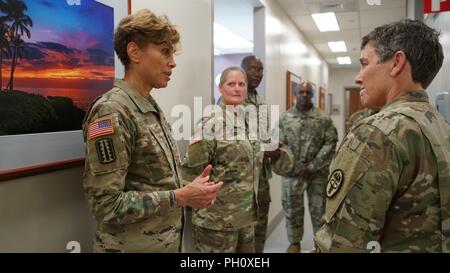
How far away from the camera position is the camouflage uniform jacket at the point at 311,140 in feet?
10.4

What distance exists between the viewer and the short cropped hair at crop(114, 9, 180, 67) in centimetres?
115

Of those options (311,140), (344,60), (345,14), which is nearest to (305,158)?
(311,140)

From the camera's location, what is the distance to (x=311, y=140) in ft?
10.5

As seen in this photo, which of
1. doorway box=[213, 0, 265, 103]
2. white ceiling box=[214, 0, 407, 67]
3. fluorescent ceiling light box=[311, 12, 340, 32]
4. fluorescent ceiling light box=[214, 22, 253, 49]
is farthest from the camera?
fluorescent ceiling light box=[214, 22, 253, 49]

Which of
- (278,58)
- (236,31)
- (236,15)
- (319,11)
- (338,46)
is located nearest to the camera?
(278,58)

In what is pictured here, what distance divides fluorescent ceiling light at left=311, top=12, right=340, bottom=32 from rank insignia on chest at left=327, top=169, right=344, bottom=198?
A: 4374 mm

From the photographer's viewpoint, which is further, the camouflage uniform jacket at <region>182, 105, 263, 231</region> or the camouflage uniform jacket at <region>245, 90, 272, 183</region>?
the camouflage uniform jacket at <region>245, 90, 272, 183</region>

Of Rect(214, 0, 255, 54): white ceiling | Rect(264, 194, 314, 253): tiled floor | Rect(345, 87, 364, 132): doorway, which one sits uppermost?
Rect(214, 0, 255, 54): white ceiling

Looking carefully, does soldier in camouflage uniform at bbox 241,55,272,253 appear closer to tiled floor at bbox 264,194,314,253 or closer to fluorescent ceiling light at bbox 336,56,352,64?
tiled floor at bbox 264,194,314,253

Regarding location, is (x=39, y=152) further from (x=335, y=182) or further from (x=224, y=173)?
(x=224, y=173)

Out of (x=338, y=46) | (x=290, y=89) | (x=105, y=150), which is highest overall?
(x=338, y=46)

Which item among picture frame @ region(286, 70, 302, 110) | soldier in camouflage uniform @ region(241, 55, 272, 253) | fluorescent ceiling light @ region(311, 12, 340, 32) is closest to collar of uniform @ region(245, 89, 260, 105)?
soldier in camouflage uniform @ region(241, 55, 272, 253)

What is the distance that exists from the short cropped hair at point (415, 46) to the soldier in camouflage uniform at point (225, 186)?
105 centimetres

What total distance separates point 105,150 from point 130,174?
0.47 ft
